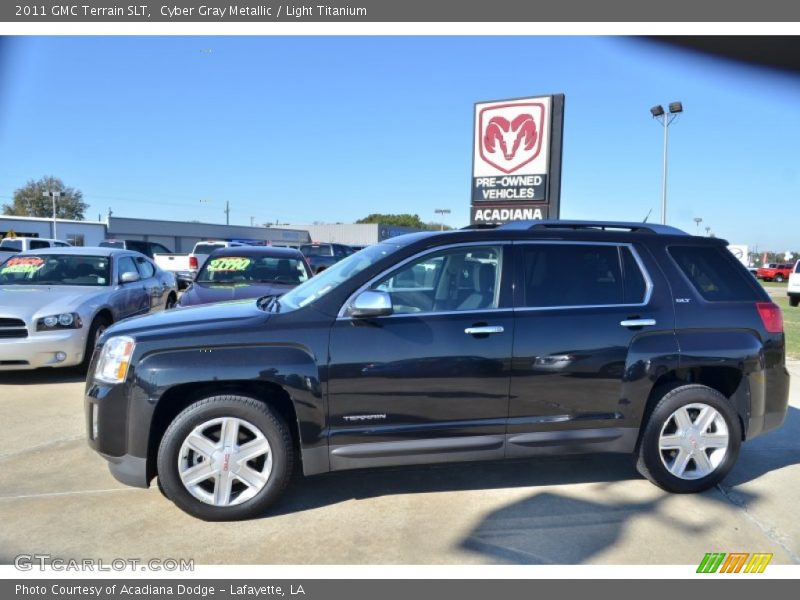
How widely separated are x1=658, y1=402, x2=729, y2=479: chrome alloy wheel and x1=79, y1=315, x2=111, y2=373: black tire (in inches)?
240

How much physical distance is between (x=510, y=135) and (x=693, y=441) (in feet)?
30.2

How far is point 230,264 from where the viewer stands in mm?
8477

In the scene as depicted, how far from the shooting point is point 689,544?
332cm

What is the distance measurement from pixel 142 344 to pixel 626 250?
332 centimetres

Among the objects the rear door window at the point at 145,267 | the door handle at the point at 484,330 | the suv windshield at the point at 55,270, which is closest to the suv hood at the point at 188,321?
the door handle at the point at 484,330

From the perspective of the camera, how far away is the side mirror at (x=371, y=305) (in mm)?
3492

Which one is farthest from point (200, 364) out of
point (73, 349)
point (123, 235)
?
point (123, 235)

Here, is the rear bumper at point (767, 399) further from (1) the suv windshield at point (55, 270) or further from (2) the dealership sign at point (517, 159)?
(2) the dealership sign at point (517, 159)

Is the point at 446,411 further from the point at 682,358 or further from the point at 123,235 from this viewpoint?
the point at 123,235

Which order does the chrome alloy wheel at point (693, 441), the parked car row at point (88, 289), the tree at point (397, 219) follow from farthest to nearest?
the tree at point (397, 219) < the parked car row at point (88, 289) < the chrome alloy wheel at point (693, 441)

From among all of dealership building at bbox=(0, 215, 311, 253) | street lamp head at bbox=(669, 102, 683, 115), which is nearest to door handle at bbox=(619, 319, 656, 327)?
street lamp head at bbox=(669, 102, 683, 115)

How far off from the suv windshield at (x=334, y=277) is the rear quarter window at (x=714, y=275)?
2152 millimetres

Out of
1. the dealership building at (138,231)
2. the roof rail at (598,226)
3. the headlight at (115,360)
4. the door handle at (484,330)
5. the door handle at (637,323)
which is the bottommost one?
the headlight at (115,360)

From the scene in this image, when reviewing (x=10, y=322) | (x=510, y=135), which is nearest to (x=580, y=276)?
(x=10, y=322)
